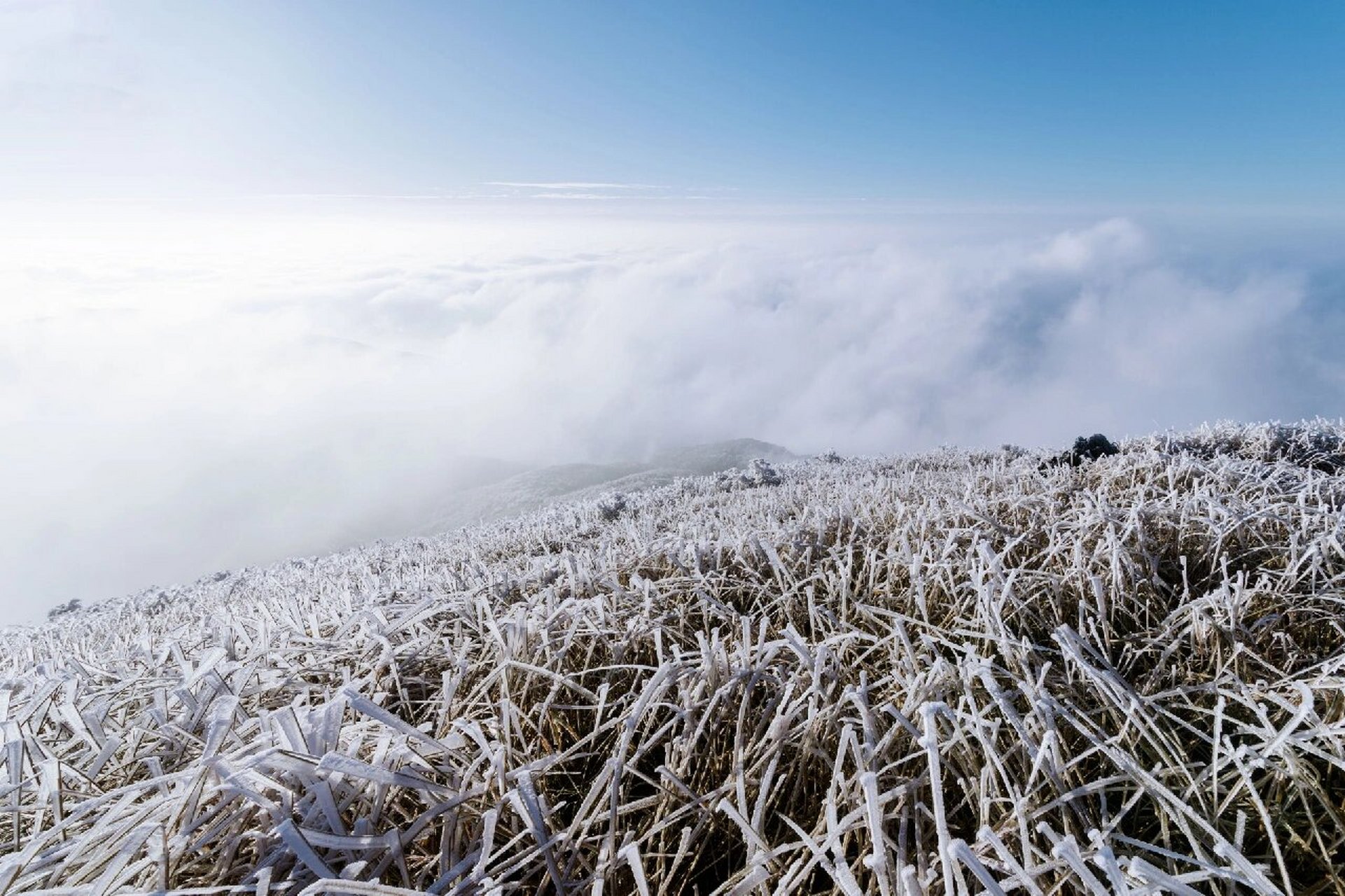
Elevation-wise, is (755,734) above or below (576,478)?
above

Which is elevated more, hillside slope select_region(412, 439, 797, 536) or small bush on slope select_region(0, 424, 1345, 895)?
small bush on slope select_region(0, 424, 1345, 895)

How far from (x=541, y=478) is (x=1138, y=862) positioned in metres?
28.0

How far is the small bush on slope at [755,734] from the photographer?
1.26m

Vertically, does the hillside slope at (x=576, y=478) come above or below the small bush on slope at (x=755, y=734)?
below

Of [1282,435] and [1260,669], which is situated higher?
[1260,669]

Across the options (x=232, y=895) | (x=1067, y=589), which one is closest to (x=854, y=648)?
(x=1067, y=589)

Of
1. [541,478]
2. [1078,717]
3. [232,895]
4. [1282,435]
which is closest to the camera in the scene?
[232,895]

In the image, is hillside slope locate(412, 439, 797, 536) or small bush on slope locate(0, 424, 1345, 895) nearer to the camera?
small bush on slope locate(0, 424, 1345, 895)

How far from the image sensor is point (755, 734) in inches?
63.9

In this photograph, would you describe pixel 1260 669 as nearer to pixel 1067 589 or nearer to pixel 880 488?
pixel 1067 589

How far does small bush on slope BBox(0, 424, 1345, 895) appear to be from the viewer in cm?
126

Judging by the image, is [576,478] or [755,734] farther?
[576,478]

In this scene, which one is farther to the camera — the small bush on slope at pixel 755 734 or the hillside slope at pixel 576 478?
the hillside slope at pixel 576 478

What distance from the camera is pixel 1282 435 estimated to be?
6.87 m
